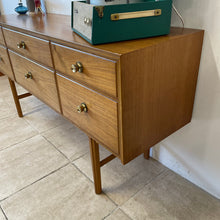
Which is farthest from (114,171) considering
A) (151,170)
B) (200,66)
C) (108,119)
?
(200,66)

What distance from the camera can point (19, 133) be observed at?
5.90 feet

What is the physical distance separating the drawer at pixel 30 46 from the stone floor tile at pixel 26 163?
2.22 feet

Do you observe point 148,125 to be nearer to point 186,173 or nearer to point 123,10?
point 123,10

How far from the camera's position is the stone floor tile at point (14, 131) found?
5.61 feet

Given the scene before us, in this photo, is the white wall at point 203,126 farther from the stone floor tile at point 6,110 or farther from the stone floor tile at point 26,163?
the stone floor tile at point 6,110

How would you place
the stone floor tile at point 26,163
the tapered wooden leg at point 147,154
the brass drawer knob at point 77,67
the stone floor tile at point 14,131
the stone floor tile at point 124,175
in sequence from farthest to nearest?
the stone floor tile at point 14,131 → the tapered wooden leg at point 147,154 → the stone floor tile at point 26,163 → the stone floor tile at point 124,175 → the brass drawer knob at point 77,67

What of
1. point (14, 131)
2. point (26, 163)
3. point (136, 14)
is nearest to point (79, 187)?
point (26, 163)

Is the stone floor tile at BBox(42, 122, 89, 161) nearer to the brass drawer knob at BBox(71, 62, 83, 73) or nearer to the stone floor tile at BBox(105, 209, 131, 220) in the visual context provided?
the stone floor tile at BBox(105, 209, 131, 220)

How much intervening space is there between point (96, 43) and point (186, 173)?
918 millimetres

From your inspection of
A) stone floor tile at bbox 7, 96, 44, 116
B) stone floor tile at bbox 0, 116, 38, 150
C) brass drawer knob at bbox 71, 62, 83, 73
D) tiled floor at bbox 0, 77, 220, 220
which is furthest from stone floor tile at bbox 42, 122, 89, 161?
brass drawer knob at bbox 71, 62, 83, 73

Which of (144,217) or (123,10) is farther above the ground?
(123,10)

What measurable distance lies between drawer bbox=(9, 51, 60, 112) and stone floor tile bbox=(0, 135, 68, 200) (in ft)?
1.44

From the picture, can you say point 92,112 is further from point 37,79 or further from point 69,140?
point 69,140

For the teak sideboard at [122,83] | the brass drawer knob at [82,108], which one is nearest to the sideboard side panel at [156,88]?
the teak sideboard at [122,83]
